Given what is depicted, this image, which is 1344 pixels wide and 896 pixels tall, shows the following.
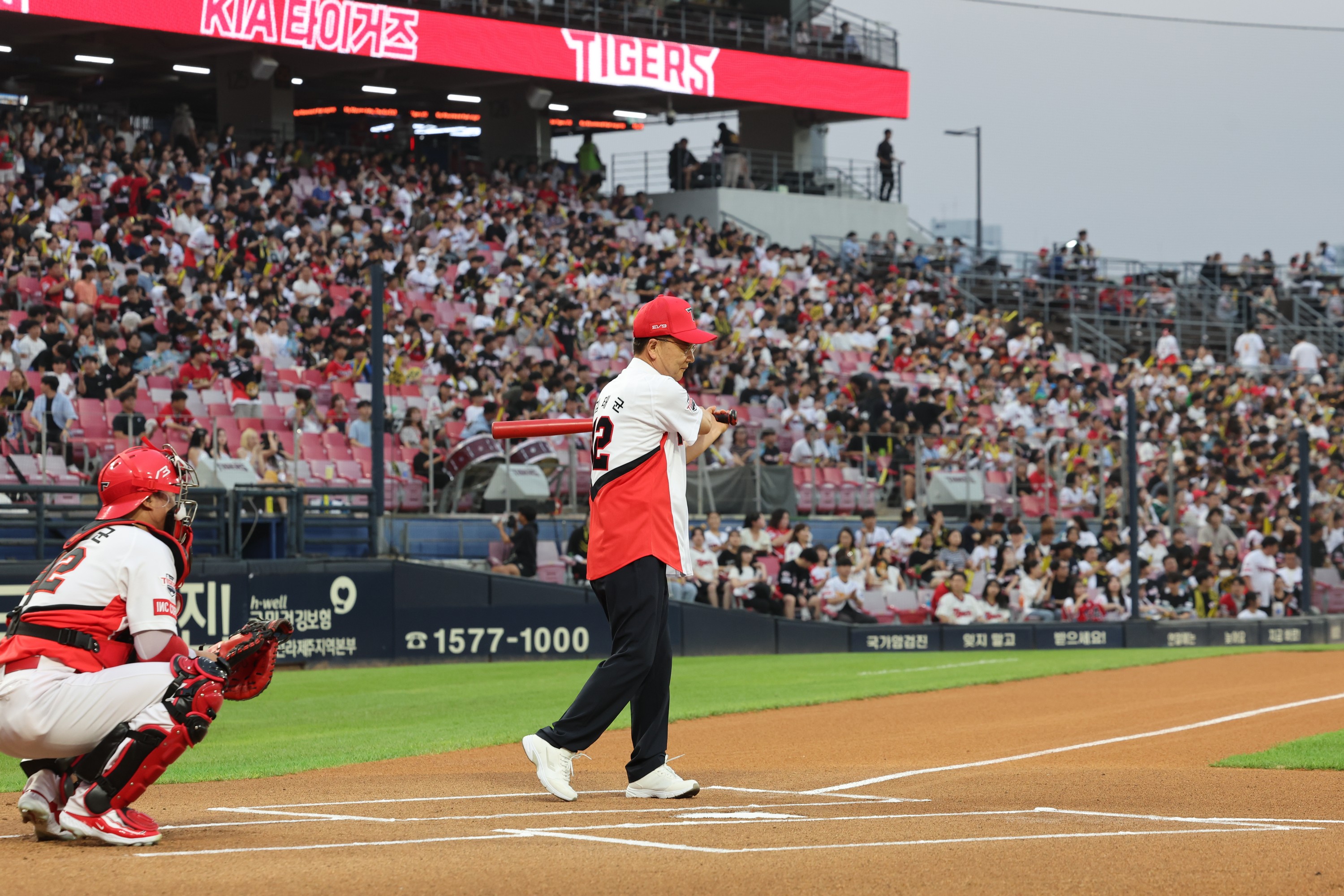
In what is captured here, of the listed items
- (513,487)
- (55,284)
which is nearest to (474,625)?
(513,487)

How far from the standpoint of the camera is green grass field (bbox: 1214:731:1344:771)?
340 inches

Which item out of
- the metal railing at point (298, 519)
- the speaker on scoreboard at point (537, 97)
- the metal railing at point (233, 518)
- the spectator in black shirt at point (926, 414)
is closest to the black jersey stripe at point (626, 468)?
the metal railing at point (233, 518)

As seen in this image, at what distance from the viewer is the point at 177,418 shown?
17203 mm

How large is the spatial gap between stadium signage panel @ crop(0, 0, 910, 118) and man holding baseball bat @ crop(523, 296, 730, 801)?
76.4ft

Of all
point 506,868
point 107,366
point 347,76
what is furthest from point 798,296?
point 506,868

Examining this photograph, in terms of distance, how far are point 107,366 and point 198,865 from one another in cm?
1444

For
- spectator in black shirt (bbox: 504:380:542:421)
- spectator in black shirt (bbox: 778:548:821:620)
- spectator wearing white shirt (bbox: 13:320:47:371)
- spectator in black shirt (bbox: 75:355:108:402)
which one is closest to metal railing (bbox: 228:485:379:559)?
spectator in black shirt (bbox: 75:355:108:402)

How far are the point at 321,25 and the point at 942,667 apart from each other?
62.6 ft

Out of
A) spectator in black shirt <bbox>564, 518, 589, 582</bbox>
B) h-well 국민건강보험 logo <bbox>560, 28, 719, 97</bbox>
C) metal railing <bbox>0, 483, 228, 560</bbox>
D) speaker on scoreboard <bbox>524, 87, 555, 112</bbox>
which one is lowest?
spectator in black shirt <bbox>564, 518, 589, 582</bbox>

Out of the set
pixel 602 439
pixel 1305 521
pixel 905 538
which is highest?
pixel 602 439

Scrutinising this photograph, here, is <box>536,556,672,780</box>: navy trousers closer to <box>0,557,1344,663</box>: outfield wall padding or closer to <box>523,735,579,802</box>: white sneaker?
<box>523,735,579,802</box>: white sneaker

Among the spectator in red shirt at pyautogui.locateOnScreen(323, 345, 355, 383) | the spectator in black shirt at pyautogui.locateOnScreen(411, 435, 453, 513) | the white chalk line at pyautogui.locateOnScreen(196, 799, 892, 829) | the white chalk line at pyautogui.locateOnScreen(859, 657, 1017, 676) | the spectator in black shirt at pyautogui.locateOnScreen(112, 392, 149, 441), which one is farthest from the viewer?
the spectator in red shirt at pyautogui.locateOnScreen(323, 345, 355, 383)

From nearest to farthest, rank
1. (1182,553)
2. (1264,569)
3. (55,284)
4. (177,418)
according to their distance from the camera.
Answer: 1. (177,418)
2. (55,284)
3. (1182,553)
4. (1264,569)

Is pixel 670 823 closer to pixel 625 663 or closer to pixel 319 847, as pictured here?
pixel 625 663
